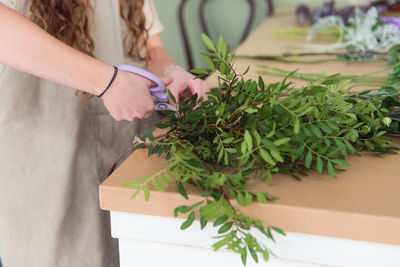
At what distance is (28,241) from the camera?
96 cm

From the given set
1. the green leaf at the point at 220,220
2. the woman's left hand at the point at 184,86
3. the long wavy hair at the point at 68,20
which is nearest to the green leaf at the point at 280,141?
the green leaf at the point at 220,220

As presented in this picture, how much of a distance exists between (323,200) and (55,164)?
66cm

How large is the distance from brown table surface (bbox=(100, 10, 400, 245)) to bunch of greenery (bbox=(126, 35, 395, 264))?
0.02 m

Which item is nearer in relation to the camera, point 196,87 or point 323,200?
point 323,200

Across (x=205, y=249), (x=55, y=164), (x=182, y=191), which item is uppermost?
(x=182, y=191)

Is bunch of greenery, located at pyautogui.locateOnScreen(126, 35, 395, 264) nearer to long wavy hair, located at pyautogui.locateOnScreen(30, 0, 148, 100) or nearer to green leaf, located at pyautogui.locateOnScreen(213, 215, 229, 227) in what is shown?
green leaf, located at pyautogui.locateOnScreen(213, 215, 229, 227)

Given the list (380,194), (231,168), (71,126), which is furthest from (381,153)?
(71,126)

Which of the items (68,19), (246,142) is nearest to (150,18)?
(68,19)

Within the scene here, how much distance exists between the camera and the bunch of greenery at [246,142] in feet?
1.57

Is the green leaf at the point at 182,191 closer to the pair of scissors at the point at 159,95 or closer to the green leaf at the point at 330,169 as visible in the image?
the green leaf at the point at 330,169

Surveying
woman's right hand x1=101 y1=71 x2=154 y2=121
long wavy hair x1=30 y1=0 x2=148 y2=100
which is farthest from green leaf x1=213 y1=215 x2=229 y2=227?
long wavy hair x1=30 y1=0 x2=148 y2=100

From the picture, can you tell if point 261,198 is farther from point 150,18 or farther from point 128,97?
point 150,18

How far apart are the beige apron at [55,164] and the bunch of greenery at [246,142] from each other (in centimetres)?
42

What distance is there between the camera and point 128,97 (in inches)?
28.4
